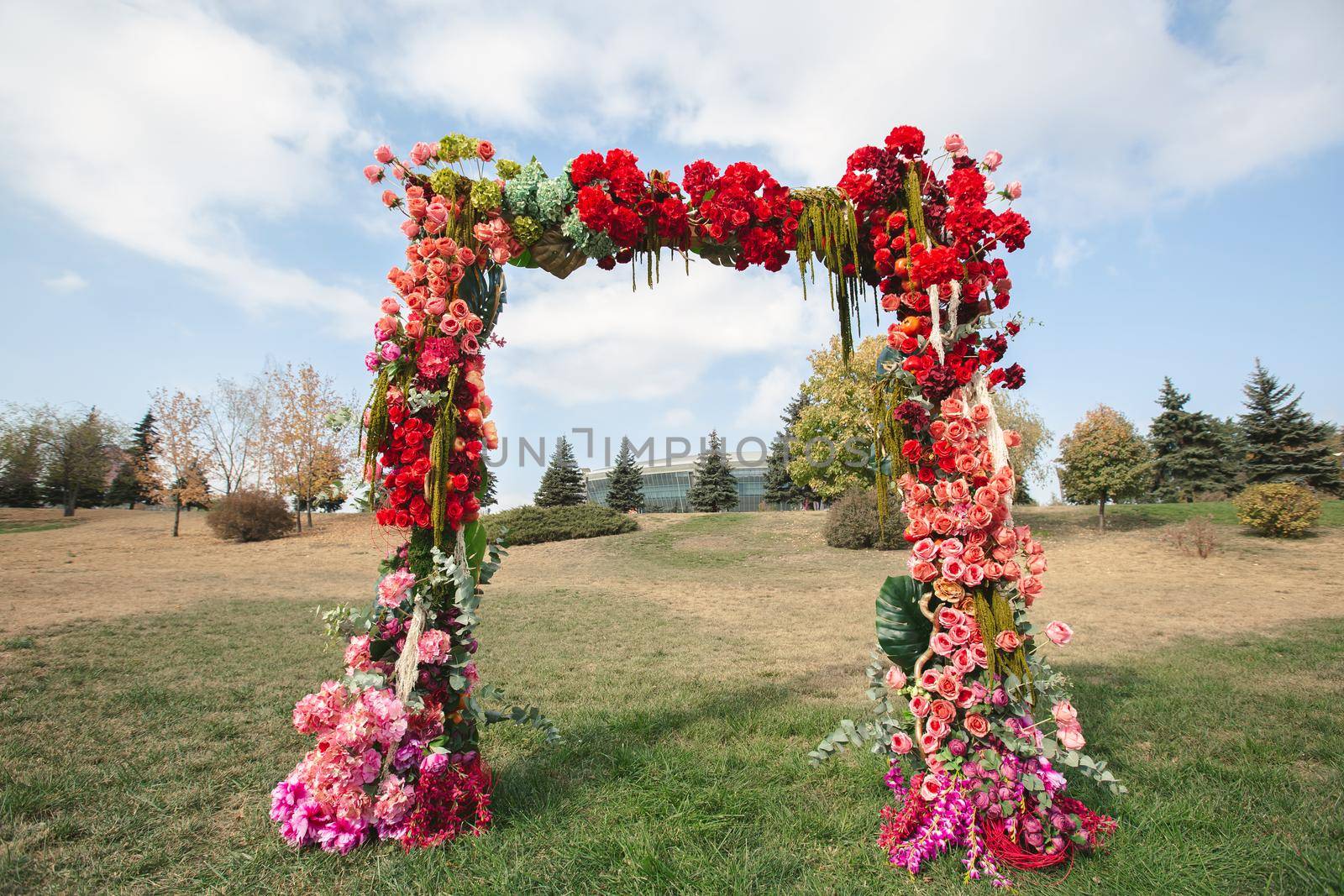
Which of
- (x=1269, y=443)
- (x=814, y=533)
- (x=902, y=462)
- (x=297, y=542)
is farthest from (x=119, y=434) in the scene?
(x=1269, y=443)

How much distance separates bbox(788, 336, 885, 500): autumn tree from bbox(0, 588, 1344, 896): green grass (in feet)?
39.8

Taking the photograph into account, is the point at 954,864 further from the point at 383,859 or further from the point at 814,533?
the point at 814,533

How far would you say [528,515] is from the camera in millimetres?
20984

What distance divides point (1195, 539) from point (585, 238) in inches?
630

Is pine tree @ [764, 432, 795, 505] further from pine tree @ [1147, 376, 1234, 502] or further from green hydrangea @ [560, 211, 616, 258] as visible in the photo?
green hydrangea @ [560, 211, 616, 258]

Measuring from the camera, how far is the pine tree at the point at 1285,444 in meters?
24.3

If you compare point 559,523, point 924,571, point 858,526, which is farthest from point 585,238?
point 559,523

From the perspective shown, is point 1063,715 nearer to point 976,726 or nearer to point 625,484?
point 976,726

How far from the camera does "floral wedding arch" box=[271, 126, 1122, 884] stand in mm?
2873

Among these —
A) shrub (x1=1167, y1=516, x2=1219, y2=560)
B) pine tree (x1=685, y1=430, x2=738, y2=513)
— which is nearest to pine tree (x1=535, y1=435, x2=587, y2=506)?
pine tree (x1=685, y1=430, x2=738, y2=513)

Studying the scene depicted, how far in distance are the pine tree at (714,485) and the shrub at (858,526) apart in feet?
54.4

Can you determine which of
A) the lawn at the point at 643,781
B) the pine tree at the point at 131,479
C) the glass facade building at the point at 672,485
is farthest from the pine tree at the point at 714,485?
the lawn at the point at 643,781

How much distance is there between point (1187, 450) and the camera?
28188mm

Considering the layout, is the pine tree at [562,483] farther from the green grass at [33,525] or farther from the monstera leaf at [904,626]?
the monstera leaf at [904,626]
